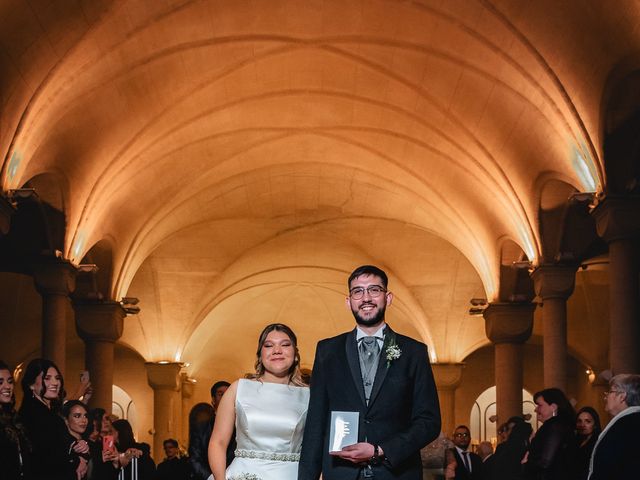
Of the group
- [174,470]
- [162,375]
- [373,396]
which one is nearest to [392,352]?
[373,396]

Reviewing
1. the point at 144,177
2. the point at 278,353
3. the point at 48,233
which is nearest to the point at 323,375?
the point at 278,353

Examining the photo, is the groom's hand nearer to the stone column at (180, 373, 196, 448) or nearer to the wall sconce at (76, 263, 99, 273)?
the wall sconce at (76, 263, 99, 273)

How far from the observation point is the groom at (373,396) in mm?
4262

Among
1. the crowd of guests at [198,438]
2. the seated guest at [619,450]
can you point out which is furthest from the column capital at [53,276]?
the seated guest at [619,450]

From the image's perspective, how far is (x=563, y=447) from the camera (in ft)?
24.6

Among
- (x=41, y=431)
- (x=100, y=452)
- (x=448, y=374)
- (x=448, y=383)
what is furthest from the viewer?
(x=448, y=383)

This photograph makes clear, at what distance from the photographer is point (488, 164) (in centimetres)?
1889

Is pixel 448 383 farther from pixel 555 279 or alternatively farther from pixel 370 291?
pixel 370 291

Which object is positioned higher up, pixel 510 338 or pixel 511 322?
pixel 511 322

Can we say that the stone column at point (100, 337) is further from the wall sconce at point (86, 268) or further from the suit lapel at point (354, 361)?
the suit lapel at point (354, 361)

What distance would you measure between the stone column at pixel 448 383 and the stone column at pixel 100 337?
10193mm

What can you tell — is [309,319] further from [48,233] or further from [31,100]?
[31,100]

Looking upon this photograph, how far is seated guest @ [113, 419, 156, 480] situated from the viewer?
29.7 ft

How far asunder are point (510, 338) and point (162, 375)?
36.6ft
